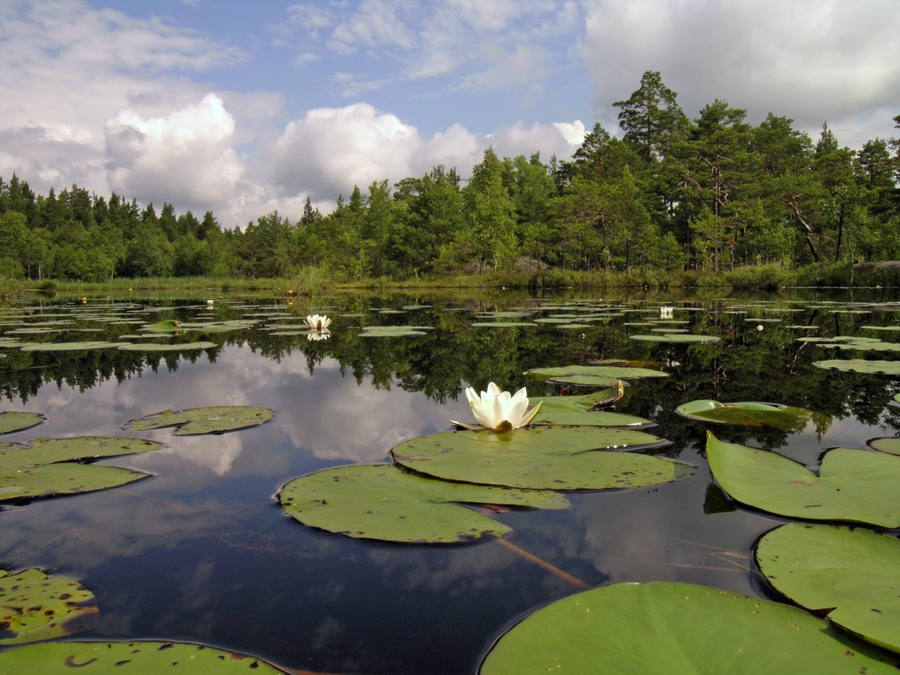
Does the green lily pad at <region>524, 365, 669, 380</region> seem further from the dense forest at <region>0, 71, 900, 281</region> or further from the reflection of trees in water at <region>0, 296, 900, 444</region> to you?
the dense forest at <region>0, 71, 900, 281</region>

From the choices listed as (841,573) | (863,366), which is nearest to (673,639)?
(841,573)

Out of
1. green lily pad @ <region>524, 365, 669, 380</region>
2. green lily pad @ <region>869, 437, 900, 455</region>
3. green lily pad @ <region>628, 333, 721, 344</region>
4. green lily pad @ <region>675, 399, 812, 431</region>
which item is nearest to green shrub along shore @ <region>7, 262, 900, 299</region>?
green lily pad @ <region>628, 333, 721, 344</region>

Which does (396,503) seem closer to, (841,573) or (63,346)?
(841,573)

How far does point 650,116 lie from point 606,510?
128ft

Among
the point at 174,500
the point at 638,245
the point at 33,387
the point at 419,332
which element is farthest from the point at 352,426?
the point at 638,245

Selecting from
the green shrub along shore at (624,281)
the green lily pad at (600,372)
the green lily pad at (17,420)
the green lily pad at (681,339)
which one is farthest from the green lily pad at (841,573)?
the green shrub along shore at (624,281)

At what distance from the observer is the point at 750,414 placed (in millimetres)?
2361

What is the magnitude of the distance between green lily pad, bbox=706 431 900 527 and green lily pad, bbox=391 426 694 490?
0.17 meters

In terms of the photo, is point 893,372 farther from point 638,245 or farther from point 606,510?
point 638,245

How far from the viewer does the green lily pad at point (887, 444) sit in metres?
1.87

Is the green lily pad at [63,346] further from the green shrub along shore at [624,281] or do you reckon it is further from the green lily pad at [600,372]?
the green shrub along shore at [624,281]

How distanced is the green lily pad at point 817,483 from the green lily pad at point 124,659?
1.30 meters

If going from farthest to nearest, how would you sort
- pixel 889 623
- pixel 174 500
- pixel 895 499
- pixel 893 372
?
1. pixel 893 372
2. pixel 174 500
3. pixel 895 499
4. pixel 889 623

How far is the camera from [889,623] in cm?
87
